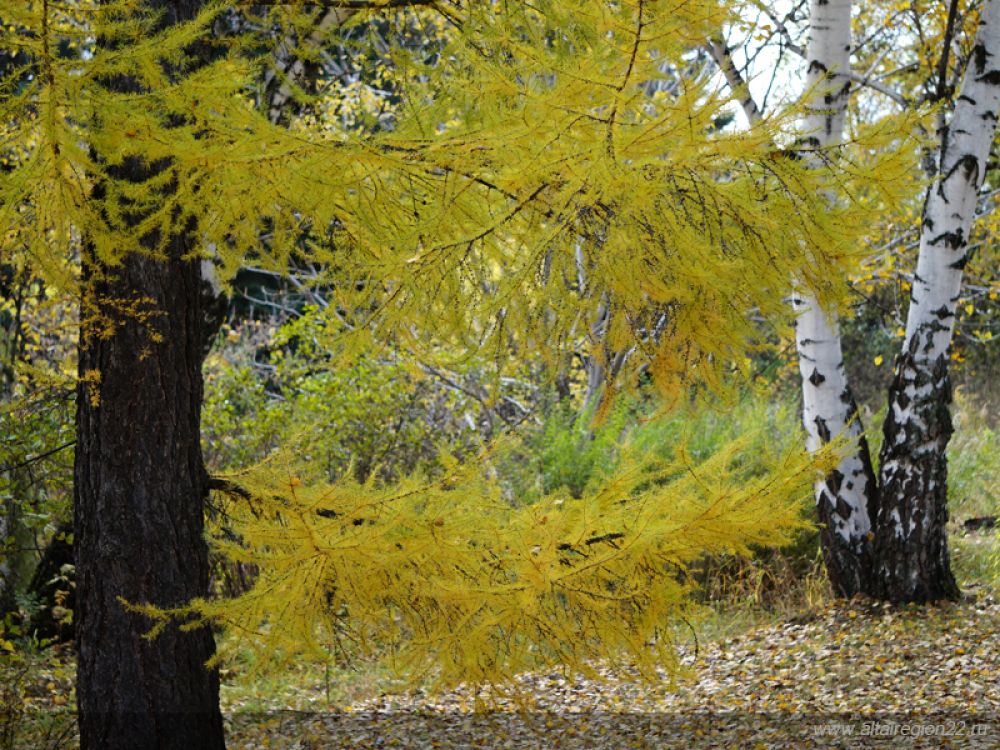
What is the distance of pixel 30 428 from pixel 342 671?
97.9 inches

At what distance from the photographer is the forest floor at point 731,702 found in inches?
174

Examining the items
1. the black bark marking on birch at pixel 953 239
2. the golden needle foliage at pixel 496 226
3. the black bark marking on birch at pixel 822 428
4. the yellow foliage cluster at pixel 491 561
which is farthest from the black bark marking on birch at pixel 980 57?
the yellow foliage cluster at pixel 491 561

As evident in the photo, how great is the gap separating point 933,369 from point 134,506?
171 inches

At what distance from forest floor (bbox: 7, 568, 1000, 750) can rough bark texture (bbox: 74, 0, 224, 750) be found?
1.40m

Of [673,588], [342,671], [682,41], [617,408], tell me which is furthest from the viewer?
[617,408]

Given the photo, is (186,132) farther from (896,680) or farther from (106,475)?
(896,680)

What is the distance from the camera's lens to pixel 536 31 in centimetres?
340

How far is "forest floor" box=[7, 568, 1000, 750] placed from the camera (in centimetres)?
443

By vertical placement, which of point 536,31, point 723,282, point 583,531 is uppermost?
point 536,31

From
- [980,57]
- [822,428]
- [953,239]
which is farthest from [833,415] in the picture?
[980,57]

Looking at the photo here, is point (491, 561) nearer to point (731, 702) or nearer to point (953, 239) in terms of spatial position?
point (731, 702)

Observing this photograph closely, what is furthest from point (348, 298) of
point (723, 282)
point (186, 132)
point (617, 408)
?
point (617, 408)

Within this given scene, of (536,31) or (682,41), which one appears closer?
(682,41)

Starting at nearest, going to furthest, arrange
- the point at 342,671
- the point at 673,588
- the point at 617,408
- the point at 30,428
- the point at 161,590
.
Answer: the point at 673,588
the point at 161,590
the point at 30,428
the point at 342,671
the point at 617,408
